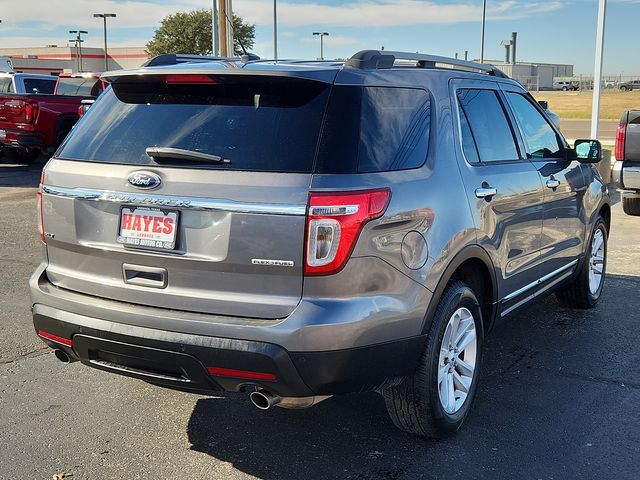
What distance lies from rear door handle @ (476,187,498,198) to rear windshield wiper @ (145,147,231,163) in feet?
4.68

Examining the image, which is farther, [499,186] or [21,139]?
[21,139]

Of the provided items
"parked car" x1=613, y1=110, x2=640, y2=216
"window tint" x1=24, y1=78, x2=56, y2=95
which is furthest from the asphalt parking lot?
"window tint" x1=24, y1=78, x2=56, y2=95

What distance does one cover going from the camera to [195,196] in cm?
306

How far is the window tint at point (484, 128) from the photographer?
157 inches

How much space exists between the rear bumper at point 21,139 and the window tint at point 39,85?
9.71 ft

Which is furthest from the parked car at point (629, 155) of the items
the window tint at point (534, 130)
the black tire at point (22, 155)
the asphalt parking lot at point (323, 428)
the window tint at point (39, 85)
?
the window tint at point (39, 85)

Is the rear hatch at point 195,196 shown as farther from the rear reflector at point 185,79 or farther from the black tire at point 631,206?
the black tire at point 631,206

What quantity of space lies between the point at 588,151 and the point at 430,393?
267 cm

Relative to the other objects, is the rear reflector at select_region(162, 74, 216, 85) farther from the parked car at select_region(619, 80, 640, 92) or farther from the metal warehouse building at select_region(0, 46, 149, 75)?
the parked car at select_region(619, 80, 640, 92)

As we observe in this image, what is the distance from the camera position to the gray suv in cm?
298

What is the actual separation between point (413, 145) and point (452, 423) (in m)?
1.41

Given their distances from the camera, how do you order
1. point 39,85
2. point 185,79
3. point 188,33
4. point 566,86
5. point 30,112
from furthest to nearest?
point 566,86 < point 188,33 < point 39,85 < point 30,112 < point 185,79

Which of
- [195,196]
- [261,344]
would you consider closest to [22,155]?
[195,196]

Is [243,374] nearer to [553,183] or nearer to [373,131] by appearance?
[373,131]
